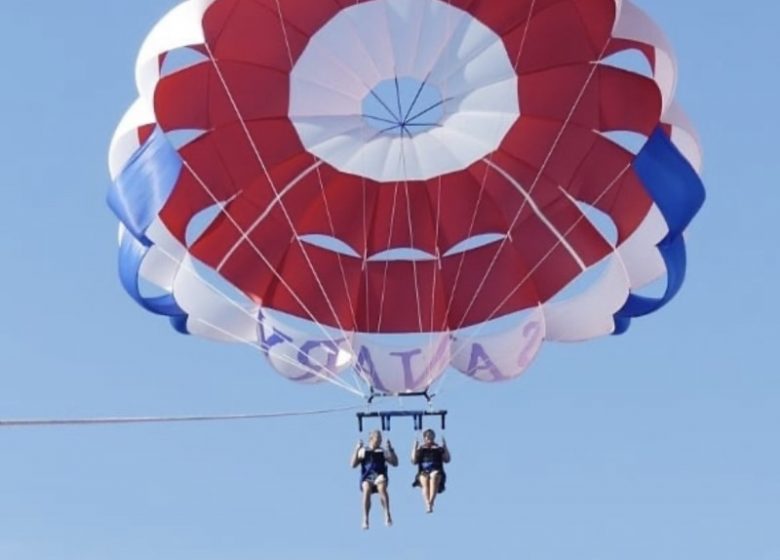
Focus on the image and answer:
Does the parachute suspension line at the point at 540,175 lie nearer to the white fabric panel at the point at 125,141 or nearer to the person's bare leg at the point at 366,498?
the person's bare leg at the point at 366,498

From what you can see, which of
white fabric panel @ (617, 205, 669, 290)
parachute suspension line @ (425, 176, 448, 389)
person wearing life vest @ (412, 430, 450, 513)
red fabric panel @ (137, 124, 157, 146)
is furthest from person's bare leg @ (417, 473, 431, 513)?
red fabric panel @ (137, 124, 157, 146)

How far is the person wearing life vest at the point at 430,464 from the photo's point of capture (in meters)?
15.6

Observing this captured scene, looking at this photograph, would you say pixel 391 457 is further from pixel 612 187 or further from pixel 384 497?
pixel 612 187

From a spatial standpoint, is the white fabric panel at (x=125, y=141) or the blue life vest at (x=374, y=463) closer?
the blue life vest at (x=374, y=463)

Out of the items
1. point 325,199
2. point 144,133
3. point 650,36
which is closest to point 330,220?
point 325,199

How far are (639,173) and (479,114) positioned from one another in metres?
1.49

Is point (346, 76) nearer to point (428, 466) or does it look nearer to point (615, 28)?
point (615, 28)

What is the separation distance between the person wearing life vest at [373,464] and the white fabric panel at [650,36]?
12.6ft

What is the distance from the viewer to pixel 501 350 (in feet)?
57.5

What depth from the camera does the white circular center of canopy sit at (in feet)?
53.8

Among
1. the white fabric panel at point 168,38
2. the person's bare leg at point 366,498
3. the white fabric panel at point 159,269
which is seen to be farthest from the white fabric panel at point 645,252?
the white fabric panel at point 168,38

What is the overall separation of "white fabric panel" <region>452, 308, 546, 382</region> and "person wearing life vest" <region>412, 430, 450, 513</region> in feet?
6.18

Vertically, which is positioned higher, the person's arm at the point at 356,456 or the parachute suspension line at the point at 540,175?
the parachute suspension line at the point at 540,175

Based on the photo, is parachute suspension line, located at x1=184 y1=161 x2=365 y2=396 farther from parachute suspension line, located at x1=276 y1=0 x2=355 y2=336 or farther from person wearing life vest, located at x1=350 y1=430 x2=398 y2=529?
person wearing life vest, located at x1=350 y1=430 x2=398 y2=529
